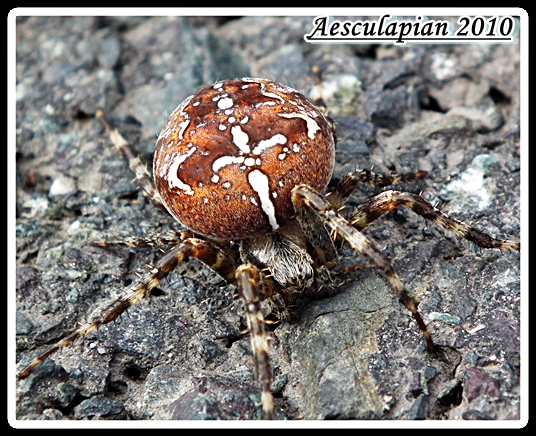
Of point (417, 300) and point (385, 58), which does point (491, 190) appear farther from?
point (385, 58)

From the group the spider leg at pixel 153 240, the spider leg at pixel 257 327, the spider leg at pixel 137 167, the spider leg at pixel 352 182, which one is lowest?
the spider leg at pixel 257 327

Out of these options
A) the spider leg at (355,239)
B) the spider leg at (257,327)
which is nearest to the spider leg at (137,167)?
the spider leg at (257,327)

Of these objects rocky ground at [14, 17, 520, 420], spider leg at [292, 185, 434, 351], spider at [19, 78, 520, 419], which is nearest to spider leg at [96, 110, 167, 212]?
rocky ground at [14, 17, 520, 420]

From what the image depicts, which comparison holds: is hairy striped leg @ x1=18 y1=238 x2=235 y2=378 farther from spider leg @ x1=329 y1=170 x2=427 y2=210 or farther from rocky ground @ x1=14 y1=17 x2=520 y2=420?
spider leg @ x1=329 y1=170 x2=427 y2=210

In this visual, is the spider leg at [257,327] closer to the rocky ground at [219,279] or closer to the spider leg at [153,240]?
the rocky ground at [219,279]

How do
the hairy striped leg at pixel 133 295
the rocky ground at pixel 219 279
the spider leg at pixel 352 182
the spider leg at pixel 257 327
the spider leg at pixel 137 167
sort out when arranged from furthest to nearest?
the spider leg at pixel 137 167 → the spider leg at pixel 352 182 → the hairy striped leg at pixel 133 295 → the rocky ground at pixel 219 279 → the spider leg at pixel 257 327

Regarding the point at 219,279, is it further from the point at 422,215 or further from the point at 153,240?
the point at 422,215

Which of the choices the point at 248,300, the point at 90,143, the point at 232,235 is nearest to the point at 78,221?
the point at 90,143
